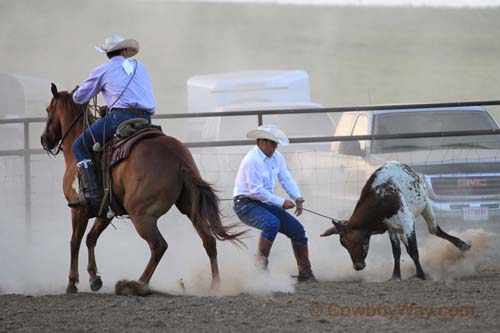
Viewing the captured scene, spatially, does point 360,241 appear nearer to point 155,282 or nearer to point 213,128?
point 155,282

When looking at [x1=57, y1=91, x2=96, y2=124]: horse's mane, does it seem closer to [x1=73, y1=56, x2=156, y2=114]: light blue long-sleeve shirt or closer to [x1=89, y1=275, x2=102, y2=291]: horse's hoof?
[x1=73, y1=56, x2=156, y2=114]: light blue long-sleeve shirt

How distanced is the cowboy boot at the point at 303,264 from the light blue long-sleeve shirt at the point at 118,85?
1931 millimetres

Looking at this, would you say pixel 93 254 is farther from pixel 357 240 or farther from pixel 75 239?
pixel 357 240

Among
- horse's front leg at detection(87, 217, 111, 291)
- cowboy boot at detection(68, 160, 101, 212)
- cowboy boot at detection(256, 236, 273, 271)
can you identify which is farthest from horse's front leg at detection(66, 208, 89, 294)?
cowboy boot at detection(256, 236, 273, 271)

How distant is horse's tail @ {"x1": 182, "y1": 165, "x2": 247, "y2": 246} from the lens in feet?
24.8

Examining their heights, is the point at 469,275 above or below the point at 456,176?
below

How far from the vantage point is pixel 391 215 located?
335 inches

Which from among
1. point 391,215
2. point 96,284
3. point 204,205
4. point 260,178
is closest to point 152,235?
point 204,205

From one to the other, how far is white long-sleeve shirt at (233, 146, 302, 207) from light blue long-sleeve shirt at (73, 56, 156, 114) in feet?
3.65

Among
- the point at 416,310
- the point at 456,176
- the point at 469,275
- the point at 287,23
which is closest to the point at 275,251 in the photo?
the point at 456,176

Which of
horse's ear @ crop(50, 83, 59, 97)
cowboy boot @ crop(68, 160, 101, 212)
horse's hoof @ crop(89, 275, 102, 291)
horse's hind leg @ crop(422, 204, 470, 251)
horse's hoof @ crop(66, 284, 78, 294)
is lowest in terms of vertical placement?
horse's hoof @ crop(66, 284, 78, 294)

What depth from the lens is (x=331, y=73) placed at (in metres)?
41.7

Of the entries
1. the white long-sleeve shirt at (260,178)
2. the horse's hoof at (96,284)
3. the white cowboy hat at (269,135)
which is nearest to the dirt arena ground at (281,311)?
the horse's hoof at (96,284)

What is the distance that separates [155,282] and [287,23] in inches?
1823
